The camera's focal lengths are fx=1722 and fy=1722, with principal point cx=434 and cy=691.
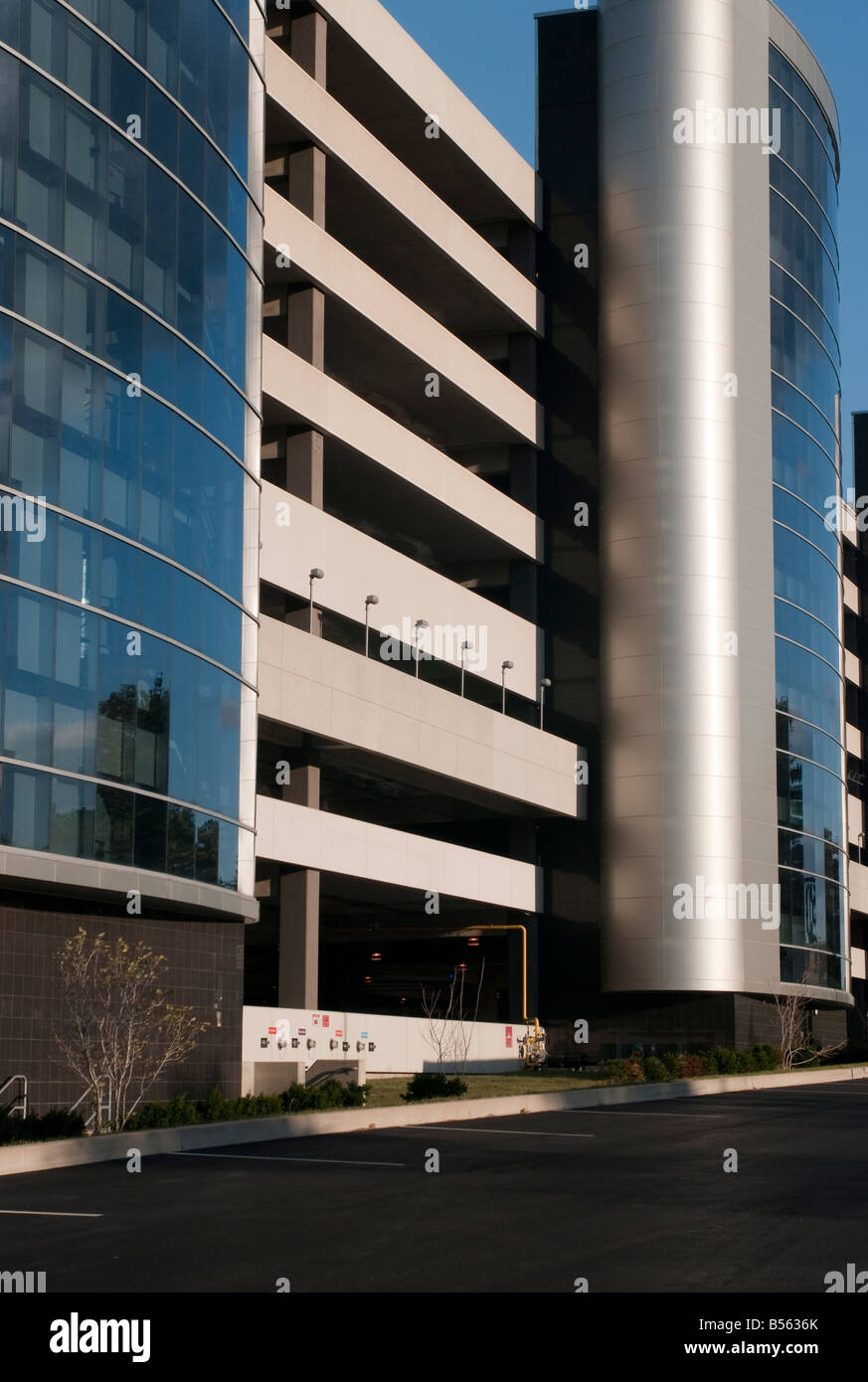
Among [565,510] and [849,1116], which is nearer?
[849,1116]

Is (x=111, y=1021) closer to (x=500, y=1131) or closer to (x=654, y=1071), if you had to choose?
(x=500, y=1131)

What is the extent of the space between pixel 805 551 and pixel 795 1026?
16.0 meters

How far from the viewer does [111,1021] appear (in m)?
24.0

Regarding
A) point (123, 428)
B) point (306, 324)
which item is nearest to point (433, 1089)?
point (123, 428)

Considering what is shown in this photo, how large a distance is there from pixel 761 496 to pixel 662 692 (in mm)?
7430

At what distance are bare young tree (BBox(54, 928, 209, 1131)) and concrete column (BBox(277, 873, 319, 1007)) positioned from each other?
1169 centimetres

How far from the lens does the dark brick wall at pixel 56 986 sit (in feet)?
83.1

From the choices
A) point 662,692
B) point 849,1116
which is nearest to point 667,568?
point 662,692

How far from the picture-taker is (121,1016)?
24188mm

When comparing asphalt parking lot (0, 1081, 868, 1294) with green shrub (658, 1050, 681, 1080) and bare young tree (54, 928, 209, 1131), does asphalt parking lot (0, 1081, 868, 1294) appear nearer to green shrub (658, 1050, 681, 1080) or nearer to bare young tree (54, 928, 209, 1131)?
bare young tree (54, 928, 209, 1131)

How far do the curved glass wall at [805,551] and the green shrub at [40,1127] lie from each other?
35389mm

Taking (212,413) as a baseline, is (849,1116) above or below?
below

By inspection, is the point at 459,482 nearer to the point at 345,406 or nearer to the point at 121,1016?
the point at 345,406

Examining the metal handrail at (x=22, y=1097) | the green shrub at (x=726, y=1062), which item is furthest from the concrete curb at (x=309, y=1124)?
the green shrub at (x=726, y=1062)
